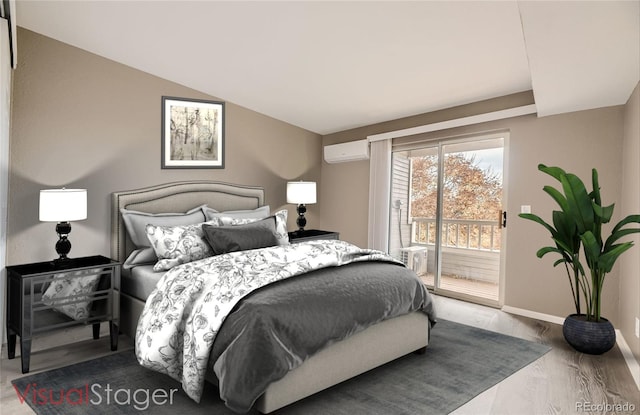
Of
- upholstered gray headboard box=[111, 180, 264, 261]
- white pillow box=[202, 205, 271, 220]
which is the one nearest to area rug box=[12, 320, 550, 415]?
upholstered gray headboard box=[111, 180, 264, 261]

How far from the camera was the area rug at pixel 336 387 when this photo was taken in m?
2.30

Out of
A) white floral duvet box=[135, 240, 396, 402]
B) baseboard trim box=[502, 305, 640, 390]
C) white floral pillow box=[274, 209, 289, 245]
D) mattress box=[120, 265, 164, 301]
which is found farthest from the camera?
white floral pillow box=[274, 209, 289, 245]

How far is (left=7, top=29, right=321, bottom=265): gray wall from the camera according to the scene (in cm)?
350

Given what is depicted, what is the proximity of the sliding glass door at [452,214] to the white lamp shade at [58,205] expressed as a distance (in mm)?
3421

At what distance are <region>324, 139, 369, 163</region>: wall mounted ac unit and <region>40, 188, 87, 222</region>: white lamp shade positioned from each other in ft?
10.5

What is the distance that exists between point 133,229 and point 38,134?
1091 millimetres

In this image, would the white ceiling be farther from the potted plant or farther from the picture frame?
the potted plant

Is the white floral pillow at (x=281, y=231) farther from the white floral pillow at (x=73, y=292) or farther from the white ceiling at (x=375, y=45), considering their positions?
the white floral pillow at (x=73, y=292)

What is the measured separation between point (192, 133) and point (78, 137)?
1100 mm

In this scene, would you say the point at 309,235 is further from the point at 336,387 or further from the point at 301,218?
the point at 336,387

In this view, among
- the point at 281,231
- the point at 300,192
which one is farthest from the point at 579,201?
the point at 300,192

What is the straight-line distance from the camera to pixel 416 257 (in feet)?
16.8

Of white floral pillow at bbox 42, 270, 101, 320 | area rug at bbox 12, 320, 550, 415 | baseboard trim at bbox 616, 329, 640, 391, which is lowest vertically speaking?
area rug at bbox 12, 320, 550, 415

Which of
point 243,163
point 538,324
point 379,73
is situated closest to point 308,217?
point 243,163
